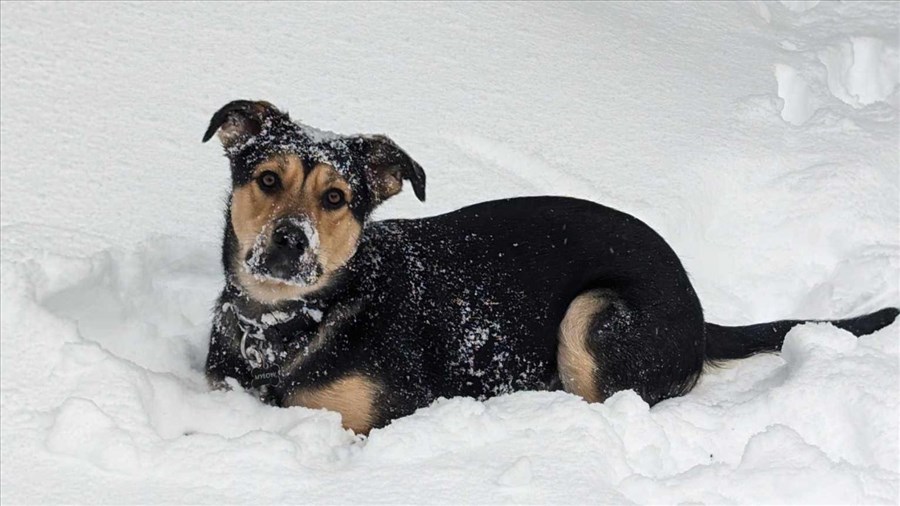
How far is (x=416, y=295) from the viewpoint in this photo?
5.34 m

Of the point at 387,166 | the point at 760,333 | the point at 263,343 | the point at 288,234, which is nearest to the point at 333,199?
the point at 288,234

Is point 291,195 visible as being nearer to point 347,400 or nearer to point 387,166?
point 387,166

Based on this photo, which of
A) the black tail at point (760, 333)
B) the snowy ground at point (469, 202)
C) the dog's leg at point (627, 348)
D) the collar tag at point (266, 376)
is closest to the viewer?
the snowy ground at point (469, 202)

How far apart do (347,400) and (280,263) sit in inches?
26.0

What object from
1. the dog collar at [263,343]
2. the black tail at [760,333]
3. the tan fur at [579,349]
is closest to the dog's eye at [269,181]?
the dog collar at [263,343]

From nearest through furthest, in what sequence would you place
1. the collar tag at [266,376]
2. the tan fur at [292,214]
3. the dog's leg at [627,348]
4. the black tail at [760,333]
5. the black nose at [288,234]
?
the black nose at [288,234]
the tan fur at [292,214]
the collar tag at [266,376]
the dog's leg at [627,348]
the black tail at [760,333]

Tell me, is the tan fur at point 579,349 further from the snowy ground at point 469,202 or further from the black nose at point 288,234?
the black nose at point 288,234

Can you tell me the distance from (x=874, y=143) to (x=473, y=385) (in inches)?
158

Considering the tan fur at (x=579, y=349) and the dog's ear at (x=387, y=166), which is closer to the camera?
the dog's ear at (x=387, y=166)

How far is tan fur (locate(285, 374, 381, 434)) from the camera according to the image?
489 cm

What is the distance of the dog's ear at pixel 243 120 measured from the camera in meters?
5.07

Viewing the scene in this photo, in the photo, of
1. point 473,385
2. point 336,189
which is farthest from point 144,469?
point 473,385

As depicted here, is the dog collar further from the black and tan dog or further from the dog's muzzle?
the dog's muzzle

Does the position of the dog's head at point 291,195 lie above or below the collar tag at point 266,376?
above
